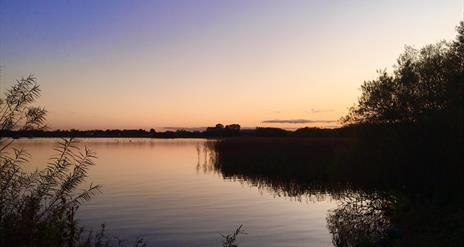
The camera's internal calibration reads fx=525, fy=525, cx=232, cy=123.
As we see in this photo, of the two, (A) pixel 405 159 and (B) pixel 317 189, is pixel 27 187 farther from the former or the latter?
(B) pixel 317 189

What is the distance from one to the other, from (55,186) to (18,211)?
26.3 inches

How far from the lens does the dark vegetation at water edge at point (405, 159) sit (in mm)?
17297

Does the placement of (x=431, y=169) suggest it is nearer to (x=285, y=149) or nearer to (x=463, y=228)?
(x=463, y=228)

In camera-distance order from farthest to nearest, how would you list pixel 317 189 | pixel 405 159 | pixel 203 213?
pixel 317 189 < pixel 203 213 < pixel 405 159

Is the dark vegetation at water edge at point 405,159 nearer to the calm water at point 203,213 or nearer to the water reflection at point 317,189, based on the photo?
the water reflection at point 317,189

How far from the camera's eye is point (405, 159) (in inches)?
919

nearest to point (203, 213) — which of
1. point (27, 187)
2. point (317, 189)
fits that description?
point (317, 189)

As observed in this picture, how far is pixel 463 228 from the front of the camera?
14.0 meters

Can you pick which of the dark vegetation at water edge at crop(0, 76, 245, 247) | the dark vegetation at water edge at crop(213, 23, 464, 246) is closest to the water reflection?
the dark vegetation at water edge at crop(213, 23, 464, 246)

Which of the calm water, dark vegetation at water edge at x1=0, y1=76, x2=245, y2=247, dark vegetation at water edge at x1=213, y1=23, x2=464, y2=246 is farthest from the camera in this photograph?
the calm water

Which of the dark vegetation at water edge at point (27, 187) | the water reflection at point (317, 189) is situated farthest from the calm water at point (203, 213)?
the dark vegetation at water edge at point (27, 187)

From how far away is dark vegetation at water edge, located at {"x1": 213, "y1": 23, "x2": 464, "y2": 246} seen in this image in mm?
17297

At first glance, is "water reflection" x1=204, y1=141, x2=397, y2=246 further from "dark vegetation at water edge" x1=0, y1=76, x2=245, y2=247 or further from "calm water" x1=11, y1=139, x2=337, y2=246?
"dark vegetation at water edge" x1=0, y1=76, x2=245, y2=247

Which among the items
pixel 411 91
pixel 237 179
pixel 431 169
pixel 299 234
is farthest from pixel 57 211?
pixel 237 179
